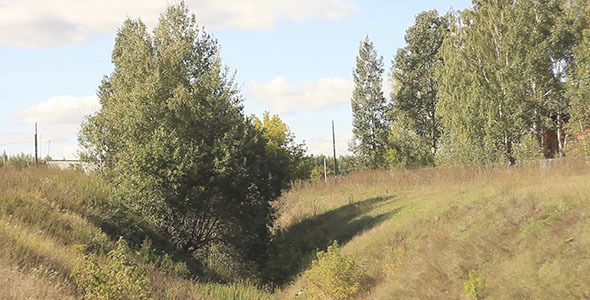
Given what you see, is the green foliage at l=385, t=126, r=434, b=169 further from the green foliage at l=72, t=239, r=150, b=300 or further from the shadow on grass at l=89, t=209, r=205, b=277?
the green foliage at l=72, t=239, r=150, b=300

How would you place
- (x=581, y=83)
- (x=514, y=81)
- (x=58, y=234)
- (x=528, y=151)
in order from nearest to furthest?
(x=58, y=234) → (x=528, y=151) → (x=581, y=83) → (x=514, y=81)

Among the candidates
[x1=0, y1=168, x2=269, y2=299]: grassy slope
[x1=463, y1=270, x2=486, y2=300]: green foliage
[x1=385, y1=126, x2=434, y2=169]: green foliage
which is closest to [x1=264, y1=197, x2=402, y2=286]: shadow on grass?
[x1=0, y1=168, x2=269, y2=299]: grassy slope

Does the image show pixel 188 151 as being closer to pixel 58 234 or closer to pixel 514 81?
pixel 58 234

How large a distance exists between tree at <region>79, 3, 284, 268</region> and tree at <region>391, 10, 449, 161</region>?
1350 inches

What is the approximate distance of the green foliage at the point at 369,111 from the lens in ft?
177

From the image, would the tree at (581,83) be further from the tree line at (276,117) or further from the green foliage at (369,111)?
the green foliage at (369,111)

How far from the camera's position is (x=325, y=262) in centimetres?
1579

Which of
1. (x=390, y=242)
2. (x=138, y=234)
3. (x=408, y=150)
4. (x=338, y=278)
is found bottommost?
(x=338, y=278)

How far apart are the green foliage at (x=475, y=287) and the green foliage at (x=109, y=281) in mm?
7181

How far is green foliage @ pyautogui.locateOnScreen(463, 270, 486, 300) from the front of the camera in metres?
11.6

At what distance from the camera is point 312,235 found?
2417 cm

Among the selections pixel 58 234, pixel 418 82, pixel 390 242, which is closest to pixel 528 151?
pixel 390 242

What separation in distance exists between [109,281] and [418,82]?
48.7 metres

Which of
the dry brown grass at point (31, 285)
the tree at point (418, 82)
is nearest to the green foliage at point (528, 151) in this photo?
the tree at point (418, 82)
